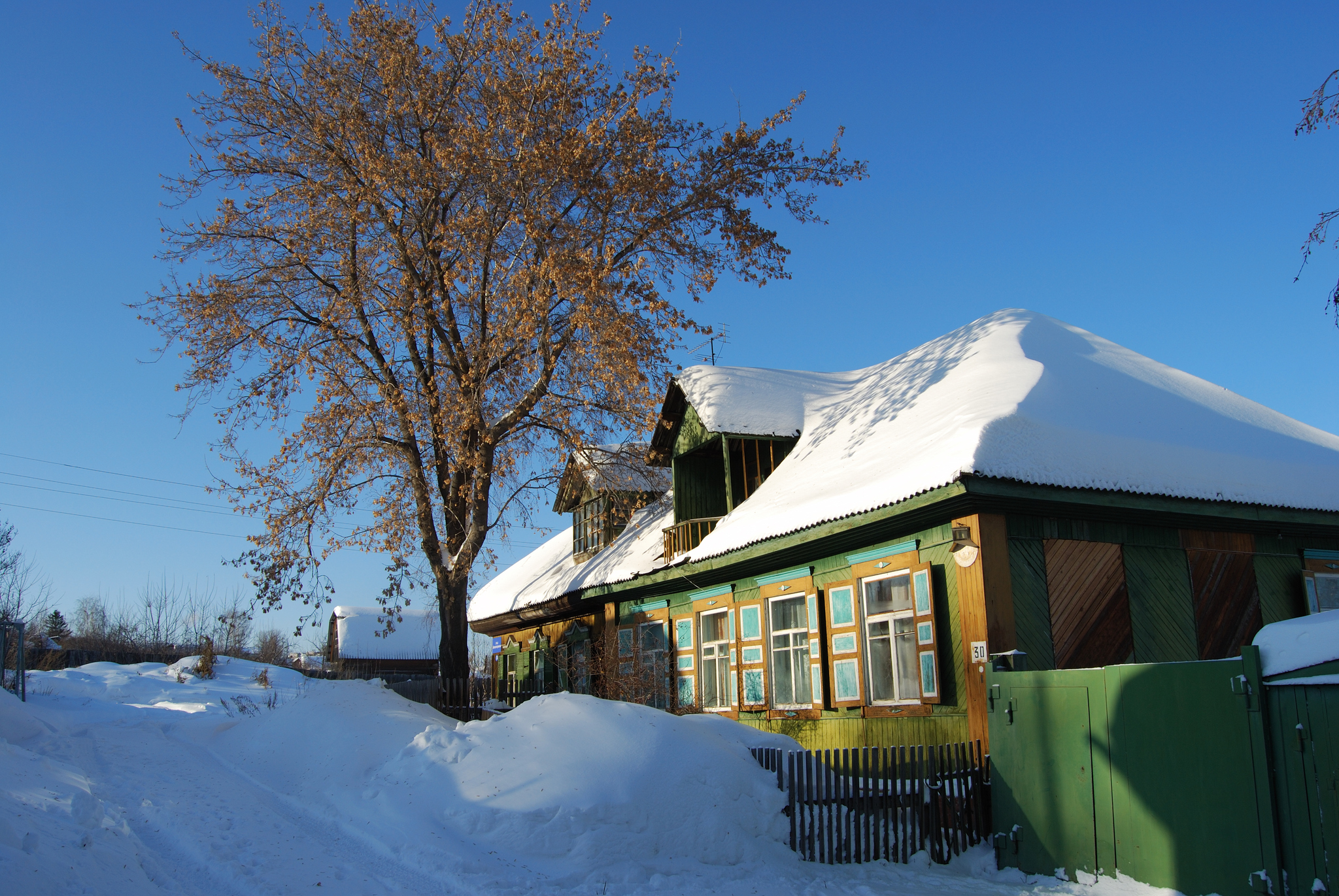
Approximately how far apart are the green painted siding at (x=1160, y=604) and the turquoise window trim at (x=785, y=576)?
14.6 ft

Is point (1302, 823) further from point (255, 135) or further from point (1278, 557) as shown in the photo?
point (255, 135)

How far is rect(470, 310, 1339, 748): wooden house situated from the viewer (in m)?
10.9

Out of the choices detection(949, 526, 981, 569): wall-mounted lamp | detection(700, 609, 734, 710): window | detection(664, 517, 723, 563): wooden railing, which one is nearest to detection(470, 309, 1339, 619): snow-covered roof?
detection(664, 517, 723, 563): wooden railing

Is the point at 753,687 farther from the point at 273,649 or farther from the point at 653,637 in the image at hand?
the point at 273,649

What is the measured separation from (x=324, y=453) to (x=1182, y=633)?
14.4 meters

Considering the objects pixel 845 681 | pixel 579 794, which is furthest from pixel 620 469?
pixel 579 794

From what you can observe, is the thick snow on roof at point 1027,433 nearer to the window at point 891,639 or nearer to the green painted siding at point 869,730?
the window at point 891,639

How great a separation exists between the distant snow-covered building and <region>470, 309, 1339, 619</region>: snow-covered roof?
41825 mm

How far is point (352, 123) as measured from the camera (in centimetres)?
1712

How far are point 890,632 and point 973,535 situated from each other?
7.04ft

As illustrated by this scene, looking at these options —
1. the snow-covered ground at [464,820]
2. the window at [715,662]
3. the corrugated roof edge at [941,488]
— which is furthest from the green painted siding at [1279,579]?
the window at [715,662]

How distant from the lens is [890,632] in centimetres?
1220

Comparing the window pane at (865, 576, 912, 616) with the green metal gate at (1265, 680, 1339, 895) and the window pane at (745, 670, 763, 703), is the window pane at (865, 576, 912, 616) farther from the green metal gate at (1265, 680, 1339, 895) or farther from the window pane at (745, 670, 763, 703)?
the green metal gate at (1265, 680, 1339, 895)

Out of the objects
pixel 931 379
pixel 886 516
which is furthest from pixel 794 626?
pixel 931 379
